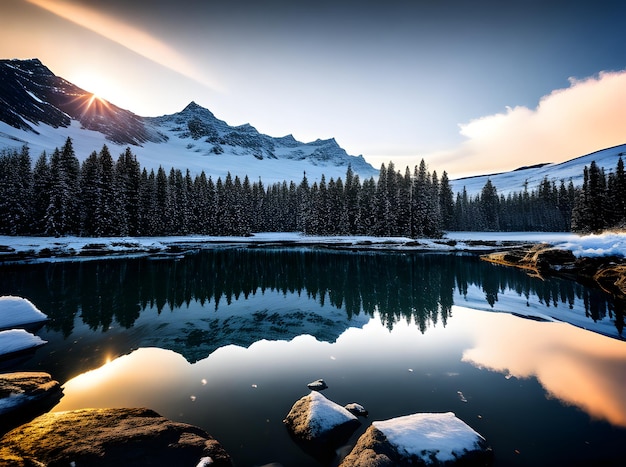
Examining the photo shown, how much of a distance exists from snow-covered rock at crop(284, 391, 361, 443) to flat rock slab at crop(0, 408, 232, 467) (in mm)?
1487

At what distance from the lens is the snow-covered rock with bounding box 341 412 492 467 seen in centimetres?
485

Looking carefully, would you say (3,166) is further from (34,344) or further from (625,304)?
(625,304)

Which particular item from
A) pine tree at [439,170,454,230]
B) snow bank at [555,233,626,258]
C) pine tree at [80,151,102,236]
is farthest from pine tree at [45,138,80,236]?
pine tree at [439,170,454,230]

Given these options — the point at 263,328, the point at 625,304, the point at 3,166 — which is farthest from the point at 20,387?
the point at 3,166

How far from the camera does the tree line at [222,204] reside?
51812mm

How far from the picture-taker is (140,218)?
6438 centimetres

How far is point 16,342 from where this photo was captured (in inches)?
407

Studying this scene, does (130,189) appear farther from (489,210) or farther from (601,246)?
(489,210)

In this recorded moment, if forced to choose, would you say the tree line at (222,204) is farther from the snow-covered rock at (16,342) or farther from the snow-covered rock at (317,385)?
the snow-covered rock at (317,385)

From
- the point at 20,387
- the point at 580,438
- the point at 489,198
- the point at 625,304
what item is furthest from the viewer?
the point at 489,198

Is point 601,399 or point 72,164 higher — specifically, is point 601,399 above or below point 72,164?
below

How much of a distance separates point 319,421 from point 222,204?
84192 millimetres

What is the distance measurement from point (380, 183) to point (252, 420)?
71488 millimetres

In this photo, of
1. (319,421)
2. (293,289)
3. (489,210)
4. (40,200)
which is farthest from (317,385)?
(489,210)
